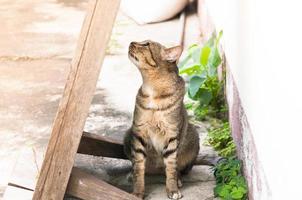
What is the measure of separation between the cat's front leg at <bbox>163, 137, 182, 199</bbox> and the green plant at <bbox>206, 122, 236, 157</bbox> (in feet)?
1.83

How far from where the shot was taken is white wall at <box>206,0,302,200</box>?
2.06 metres

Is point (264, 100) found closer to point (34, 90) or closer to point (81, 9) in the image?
point (34, 90)

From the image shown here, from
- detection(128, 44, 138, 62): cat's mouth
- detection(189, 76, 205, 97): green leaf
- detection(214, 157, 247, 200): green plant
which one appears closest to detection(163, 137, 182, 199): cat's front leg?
detection(214, 157, 247, 200): green plant

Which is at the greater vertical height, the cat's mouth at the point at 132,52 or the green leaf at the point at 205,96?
the green leaf at the point at 205,96

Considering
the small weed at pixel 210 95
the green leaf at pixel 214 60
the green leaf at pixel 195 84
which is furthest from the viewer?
the green leaf at pixel 214 60

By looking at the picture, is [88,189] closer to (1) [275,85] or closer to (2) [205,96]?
(1) [275,85]

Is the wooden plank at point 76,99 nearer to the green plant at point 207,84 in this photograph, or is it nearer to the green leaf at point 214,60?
the green plant at point 207,84

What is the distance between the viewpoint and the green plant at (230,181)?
10.7 feet

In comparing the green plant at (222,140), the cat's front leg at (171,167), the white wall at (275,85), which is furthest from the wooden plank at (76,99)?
the green plant at (222,140)

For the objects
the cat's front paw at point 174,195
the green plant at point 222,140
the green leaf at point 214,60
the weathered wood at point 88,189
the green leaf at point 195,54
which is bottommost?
the weathered wood at point 88,189

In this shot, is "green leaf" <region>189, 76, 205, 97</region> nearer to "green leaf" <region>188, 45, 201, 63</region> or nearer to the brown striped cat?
"green leaf" <region>188, 45, 201, 63</region>

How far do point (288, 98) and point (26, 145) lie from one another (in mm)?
2494

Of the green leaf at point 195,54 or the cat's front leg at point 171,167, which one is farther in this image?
the green leaf at point 195,54

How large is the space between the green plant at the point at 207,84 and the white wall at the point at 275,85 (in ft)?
3.48
